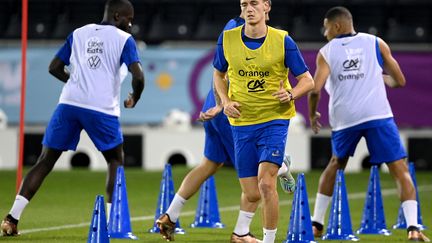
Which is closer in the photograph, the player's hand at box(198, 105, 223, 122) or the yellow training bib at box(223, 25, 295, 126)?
the yellow training bib at box(223, 25, 295, 126)

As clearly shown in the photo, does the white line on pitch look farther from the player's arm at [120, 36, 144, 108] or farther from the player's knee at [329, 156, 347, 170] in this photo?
the player's knee at [329, 156, 347, 170]

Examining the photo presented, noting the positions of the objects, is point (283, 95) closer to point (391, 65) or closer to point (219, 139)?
point (219, 139)

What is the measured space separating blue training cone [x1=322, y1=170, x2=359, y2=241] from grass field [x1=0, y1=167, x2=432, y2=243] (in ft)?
0.67

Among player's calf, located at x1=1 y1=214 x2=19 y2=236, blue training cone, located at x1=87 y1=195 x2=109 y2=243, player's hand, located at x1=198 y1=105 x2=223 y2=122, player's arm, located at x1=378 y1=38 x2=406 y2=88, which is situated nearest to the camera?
blue training cone, located at x1=87 y1=195 x2=109 y2=243

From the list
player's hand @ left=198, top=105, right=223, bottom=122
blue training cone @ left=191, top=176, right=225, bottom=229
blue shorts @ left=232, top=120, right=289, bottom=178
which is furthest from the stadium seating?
blue shorts @ left=232, top=120, right=289, bottom=178

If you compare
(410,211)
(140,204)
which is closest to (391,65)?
(410,211)

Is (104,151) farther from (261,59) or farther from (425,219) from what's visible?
(425,219)

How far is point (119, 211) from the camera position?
9.64 meters

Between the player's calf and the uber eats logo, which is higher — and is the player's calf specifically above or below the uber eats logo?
below

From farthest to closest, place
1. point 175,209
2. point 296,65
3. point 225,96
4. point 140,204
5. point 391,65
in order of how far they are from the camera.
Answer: point 140,204 < point 391,65 < point 175,209 < point 225,96 < point 296,65

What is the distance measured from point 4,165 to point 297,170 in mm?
5026

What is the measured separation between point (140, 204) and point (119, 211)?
3639 millimetres

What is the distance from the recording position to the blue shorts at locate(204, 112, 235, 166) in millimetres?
9445

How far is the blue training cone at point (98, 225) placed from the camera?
7.97 m
